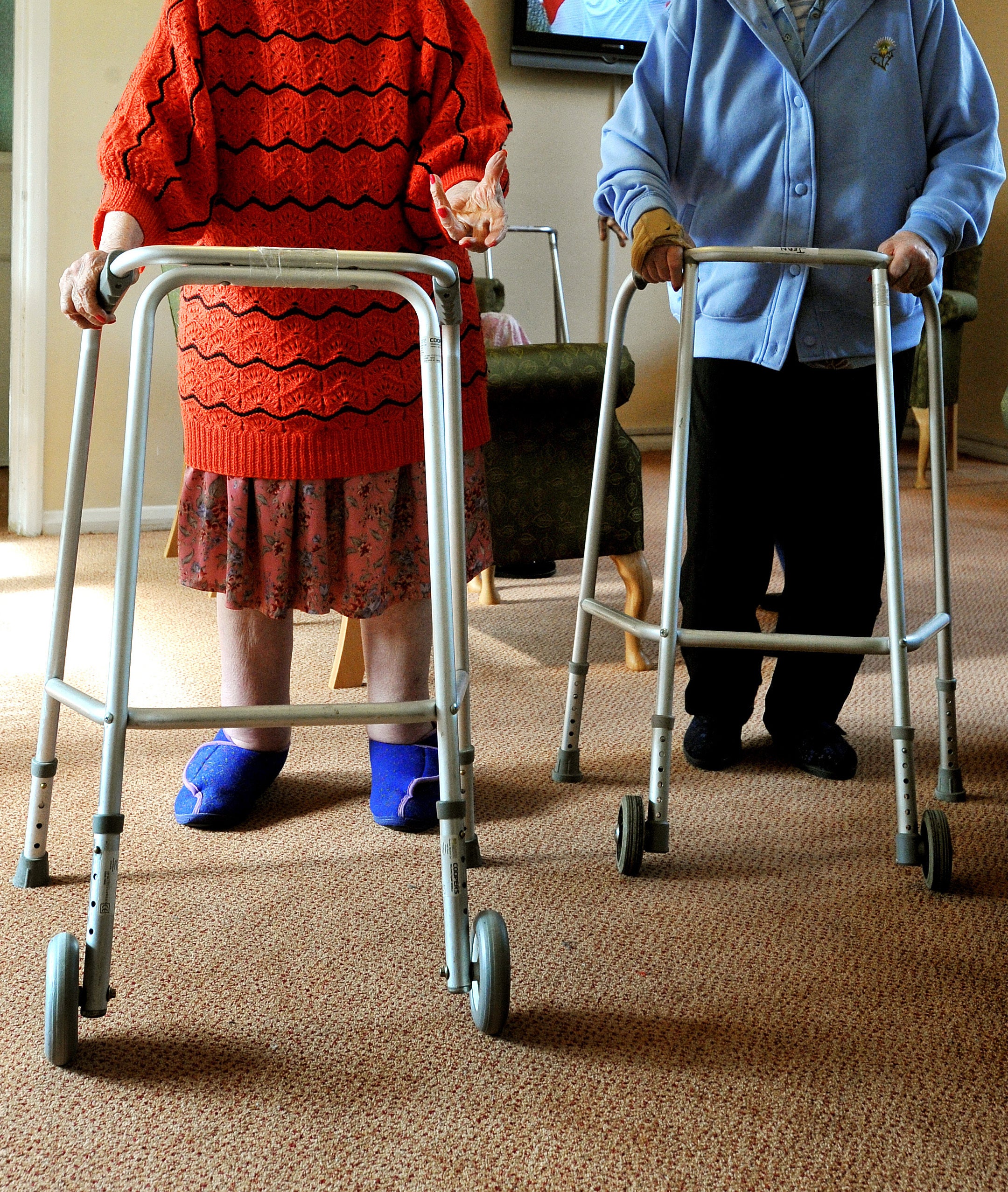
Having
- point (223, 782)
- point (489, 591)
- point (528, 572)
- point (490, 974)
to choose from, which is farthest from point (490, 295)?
point (490, 974)

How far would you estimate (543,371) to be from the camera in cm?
230

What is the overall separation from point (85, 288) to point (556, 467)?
1413 mm

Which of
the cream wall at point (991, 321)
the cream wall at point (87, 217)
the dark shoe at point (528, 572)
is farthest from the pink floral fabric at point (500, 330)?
the cream wall at point (991, 321)

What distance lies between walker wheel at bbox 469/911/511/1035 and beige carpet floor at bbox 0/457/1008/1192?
3 centimetres

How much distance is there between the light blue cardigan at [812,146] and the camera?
154cm

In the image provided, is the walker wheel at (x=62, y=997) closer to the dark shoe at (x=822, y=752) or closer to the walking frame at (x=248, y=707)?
the walking frame at (x=248, y=707)

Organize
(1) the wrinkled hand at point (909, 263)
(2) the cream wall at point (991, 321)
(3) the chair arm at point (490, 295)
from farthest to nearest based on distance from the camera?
(2) the cream wall at point (991, 321), (3) the chair arm at point (490, 295), (1) the wrinkled hand at point (909, 263)

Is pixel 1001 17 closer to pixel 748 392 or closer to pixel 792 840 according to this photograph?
pixel 748 392

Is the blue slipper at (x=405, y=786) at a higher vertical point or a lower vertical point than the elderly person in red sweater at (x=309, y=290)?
lower

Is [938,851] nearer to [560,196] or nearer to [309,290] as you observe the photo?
[309,290]

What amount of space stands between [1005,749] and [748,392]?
0.76 metres

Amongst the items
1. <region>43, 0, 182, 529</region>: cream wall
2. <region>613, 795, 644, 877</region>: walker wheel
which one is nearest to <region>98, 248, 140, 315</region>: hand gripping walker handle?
<region>613, 795, 644, 877</region>: walker wheel

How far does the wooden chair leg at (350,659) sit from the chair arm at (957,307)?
2.92 meters

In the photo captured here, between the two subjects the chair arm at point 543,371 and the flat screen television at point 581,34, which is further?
the flat screen television at point 581,34
